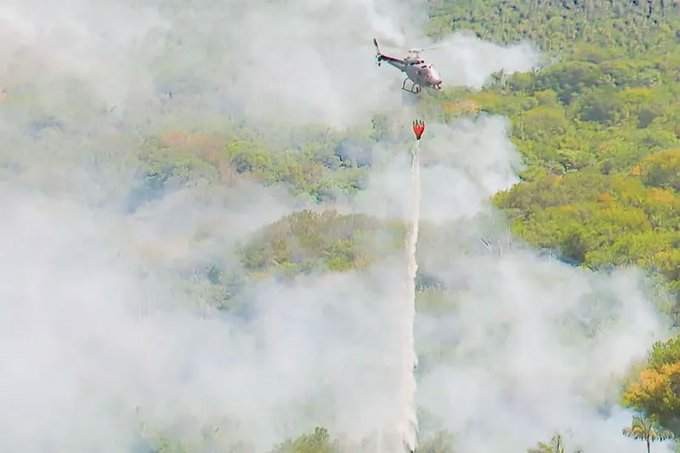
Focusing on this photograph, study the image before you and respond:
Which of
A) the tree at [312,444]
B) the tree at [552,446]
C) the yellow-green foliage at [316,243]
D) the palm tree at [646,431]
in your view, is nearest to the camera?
the palm tree at [646,431]

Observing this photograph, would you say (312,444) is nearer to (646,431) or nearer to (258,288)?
(646,431)

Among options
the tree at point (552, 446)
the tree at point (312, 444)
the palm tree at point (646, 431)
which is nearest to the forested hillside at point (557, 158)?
the tree at point (312, 444)

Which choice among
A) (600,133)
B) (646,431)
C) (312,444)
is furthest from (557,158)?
(646,431)

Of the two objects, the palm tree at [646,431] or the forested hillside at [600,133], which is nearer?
the palm tree at [646,431]

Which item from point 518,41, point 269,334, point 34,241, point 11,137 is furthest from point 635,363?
point 518,41

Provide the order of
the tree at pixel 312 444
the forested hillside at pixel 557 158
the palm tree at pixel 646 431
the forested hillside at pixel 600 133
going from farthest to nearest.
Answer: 1. the forested hillside at pixel 557 158
2. the forested hillside at pixel 600 133
3. the tree at pixel 312 444
4. the palm tree at pixel 646 431

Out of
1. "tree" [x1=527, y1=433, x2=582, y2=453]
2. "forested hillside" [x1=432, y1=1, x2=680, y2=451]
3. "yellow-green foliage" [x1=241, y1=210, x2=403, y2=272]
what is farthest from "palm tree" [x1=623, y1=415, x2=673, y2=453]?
"yellow-green foliage" [x1=241, y1=210, x2=403, y2=272]

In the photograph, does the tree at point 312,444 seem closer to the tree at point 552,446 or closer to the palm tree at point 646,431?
the tree at point 552,446
